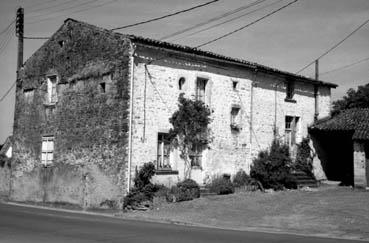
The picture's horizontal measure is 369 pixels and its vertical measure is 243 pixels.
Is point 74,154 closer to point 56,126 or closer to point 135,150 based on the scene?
point 56,126

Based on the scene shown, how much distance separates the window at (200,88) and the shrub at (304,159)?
8186 mm

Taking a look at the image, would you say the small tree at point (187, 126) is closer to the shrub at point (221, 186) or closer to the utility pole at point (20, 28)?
the shrub at point (221, 186)

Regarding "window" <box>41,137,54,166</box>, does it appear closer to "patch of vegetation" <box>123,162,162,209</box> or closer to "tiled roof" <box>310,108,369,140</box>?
"patch of vegetation" <box>123,162,162,209</box>

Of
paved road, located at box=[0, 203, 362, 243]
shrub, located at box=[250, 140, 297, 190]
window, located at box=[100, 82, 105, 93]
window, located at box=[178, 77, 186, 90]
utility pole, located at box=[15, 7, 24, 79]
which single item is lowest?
paved road, located at box=[0, 203, 362, 243]

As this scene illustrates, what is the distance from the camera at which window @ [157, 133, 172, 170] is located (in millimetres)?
23344

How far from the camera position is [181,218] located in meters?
18.2

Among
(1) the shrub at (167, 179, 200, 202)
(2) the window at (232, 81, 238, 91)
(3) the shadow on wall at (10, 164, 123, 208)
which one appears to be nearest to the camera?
(1) the shrub at (167, 179, 200, 202)

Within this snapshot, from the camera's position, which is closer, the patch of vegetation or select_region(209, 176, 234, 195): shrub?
the patch of vegetation

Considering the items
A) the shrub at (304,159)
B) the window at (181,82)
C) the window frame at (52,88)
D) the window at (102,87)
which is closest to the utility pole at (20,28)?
the window frame at (52,88)

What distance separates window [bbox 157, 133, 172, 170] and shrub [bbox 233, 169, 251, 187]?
4.38m

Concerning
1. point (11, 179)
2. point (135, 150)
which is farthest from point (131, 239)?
point (11, 179)

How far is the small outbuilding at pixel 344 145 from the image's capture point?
26578 millimetres

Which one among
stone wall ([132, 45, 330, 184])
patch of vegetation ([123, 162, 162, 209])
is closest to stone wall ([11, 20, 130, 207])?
patch of vegetation ([123, 162, 162, 209])

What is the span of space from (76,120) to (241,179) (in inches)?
363
